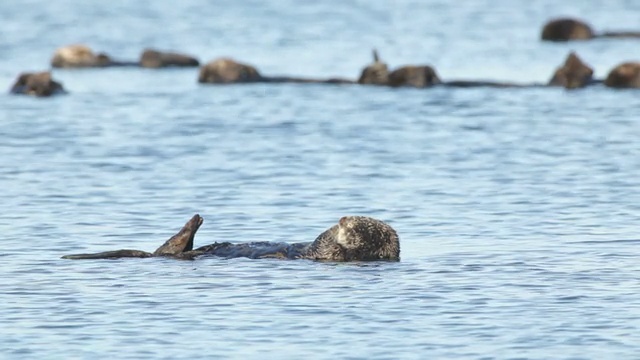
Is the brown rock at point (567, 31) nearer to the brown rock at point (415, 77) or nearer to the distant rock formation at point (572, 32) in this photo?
the distant rock formation at point (572, 32)

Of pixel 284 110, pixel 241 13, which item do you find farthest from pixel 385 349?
pixel 241 13

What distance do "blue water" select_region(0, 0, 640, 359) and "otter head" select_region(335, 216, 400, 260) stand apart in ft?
0.76

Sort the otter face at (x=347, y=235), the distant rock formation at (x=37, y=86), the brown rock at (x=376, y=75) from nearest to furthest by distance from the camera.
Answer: the otter face at (x=347, y=235), the distant rock formation at (x=37, y=86), the brown rock at (x=376, y=75)

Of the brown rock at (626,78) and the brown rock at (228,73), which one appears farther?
the brown rock at (228,73)

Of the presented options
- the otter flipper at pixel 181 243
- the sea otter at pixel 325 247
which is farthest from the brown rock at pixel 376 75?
the otter flipper at pixel 181 243

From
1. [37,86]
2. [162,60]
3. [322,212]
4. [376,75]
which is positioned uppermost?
A: [162,60]

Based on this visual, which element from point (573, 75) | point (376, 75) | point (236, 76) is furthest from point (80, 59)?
point (573, 75)

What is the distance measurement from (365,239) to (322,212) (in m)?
4.30

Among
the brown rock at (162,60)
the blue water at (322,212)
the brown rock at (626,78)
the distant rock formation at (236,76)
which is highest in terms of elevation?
the brown rock at (162,60)

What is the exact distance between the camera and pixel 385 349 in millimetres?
12141

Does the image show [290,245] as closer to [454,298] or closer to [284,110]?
[454,298]

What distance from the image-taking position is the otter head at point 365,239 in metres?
15.7

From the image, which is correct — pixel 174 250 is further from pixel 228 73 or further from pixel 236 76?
pixel 228 73

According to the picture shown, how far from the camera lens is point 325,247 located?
15.8 meters
